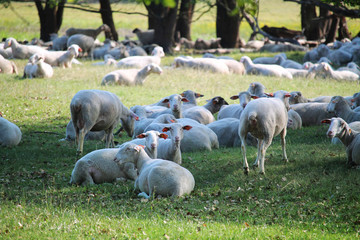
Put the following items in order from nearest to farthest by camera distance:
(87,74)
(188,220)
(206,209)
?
(188,220), (206,209), (87,74)

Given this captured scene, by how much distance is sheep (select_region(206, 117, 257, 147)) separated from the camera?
10.8m

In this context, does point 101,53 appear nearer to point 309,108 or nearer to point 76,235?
point 309,108

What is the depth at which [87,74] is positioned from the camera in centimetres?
1945

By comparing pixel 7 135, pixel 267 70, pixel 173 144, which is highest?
pixel 173 144

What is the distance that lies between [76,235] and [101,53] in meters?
25.7

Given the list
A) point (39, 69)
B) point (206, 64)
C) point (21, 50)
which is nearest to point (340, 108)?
point (206, 64)

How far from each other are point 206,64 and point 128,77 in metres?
4.92

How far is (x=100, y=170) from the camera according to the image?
300 inches

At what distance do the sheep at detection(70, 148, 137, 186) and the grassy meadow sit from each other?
0.22 meters

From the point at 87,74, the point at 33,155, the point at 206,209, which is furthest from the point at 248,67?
the point at 206,209

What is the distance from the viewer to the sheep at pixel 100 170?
294 inches

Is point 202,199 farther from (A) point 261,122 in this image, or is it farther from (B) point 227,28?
→ (B) point 227,28

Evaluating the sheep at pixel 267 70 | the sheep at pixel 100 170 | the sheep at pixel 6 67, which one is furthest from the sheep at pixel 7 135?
the sheep at pixel 267 70

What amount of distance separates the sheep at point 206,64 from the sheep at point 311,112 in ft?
28.8
